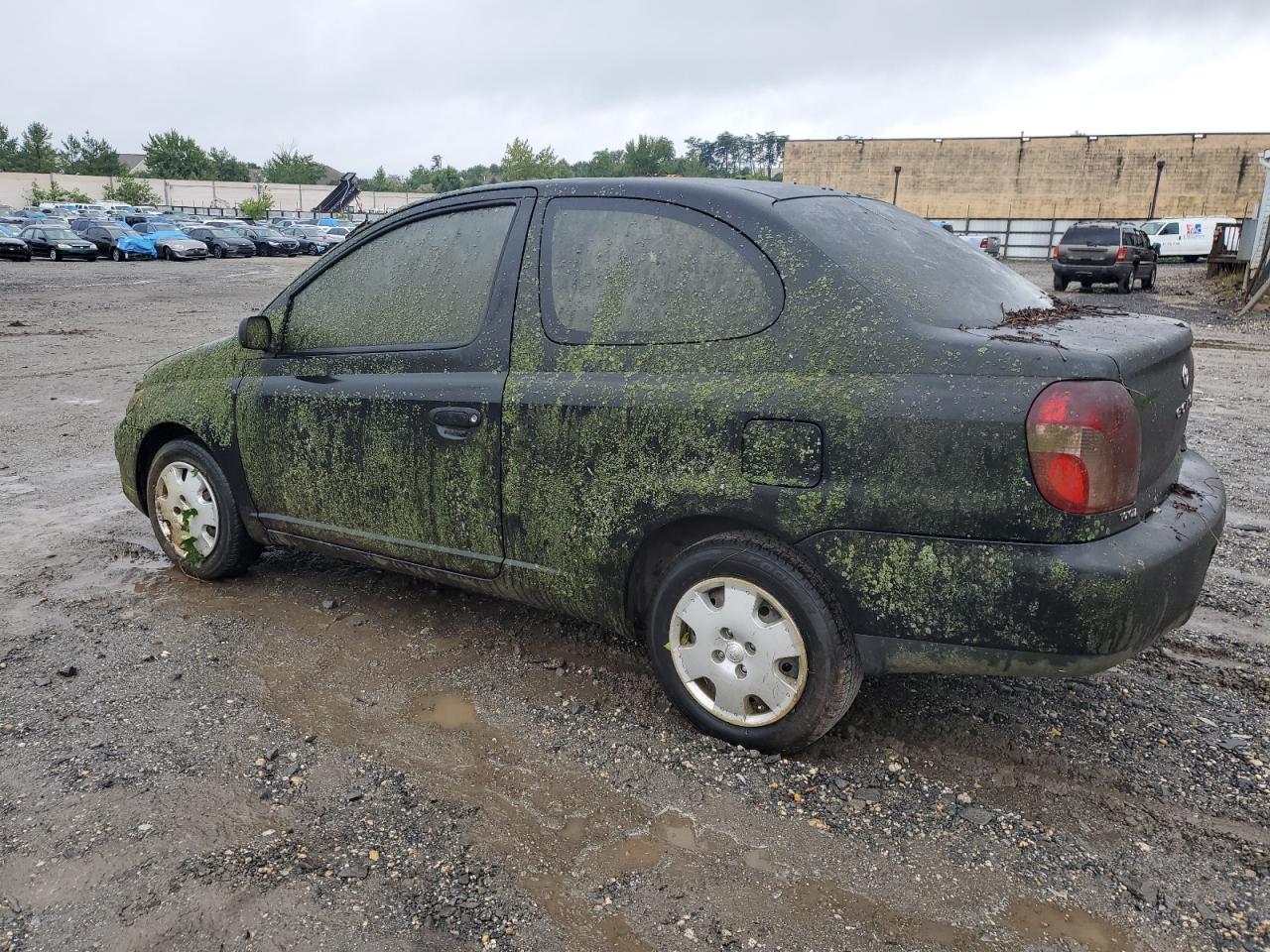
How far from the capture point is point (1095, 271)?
2258cm

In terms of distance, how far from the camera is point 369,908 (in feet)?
7.62

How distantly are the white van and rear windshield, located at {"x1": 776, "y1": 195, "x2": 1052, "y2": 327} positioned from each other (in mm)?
A: 42650

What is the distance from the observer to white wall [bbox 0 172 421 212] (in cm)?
7562

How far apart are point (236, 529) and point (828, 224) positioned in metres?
3.02

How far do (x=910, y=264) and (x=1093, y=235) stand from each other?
22.7m

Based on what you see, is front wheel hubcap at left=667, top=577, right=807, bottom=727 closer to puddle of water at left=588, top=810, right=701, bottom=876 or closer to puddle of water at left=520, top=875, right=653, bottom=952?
puddle of water at left=588, top=810, right=701, bottom=876

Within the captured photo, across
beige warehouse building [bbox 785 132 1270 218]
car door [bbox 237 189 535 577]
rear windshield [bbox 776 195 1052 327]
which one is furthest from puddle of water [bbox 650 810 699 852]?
beige warehouse building [bbox 785 132 1270 218]

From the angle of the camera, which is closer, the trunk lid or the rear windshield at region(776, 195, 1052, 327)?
the rear windshield at region(776, 195, 1052, 327)

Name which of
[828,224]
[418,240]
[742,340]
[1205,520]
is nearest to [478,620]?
[418,240]

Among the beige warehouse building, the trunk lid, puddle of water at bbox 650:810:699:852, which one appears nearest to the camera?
puddle of water at bbox 650:810:699:852

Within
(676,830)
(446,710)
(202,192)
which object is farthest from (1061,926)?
(202,192)

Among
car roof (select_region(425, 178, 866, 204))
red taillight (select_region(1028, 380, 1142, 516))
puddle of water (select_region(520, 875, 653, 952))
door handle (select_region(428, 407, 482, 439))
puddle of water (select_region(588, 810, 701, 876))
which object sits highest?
car roof (select_region(425, 178, 866, 204))

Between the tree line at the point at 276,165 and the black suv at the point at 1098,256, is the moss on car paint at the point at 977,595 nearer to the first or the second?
the black suv at the point at 1098,256

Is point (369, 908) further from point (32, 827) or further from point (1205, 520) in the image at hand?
point (1205, 520)
